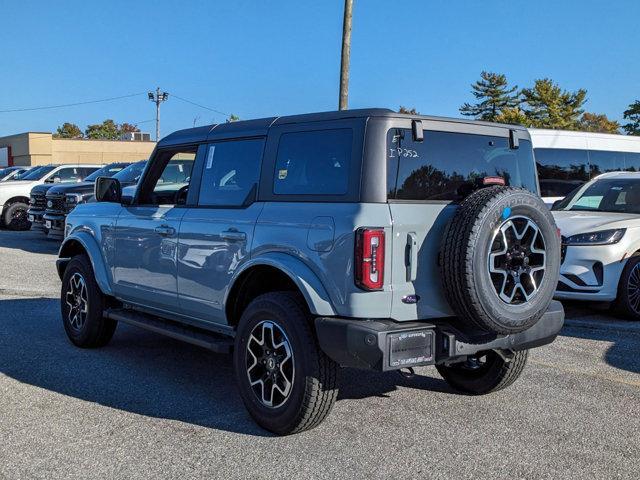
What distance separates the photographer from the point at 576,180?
47.1ft

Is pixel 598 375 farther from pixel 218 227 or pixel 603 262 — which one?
pixel 218 227

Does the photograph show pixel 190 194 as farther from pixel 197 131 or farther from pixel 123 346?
pixel 123 346

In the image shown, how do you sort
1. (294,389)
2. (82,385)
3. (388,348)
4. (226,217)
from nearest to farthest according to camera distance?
(388,348) < (294,389) < (226,217) < (82,385)

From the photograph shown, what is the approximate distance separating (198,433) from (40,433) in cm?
99

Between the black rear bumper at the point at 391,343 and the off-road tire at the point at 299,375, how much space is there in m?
0.15

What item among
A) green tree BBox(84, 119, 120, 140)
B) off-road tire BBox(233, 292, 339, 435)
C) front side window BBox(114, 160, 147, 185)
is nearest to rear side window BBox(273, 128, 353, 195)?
off-road tire BBox(233, 292, 339, 435)

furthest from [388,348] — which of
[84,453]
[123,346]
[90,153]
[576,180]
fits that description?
[90,153]

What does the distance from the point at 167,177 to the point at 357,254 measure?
285 cm

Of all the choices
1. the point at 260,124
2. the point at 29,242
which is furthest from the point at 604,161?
the point at 29,242

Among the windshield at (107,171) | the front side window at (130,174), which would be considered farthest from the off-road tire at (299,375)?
the windshield at (107,171)

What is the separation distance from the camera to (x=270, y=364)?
4609 mm

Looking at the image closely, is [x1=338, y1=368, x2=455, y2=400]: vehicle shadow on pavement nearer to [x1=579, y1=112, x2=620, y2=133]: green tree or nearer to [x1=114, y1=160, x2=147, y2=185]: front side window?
[x1=114, y1=160, x2=147, y2=185]: front side window

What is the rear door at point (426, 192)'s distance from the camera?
13.9ft

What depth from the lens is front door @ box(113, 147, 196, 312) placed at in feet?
18.7
